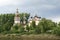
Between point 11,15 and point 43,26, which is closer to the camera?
point 43,26

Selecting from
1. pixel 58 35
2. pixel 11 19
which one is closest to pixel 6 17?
pixel 11 19

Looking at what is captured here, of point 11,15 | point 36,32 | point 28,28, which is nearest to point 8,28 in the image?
point 28,28

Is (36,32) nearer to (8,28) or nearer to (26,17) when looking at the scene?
(8,28)

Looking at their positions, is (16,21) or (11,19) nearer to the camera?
(16,21)

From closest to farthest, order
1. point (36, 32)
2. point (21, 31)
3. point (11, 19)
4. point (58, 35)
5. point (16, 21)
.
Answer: point (58, 35) < point (36, 32) < point (21, 31) < point (16, 21) < point (11, 19)

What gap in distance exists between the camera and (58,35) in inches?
1911

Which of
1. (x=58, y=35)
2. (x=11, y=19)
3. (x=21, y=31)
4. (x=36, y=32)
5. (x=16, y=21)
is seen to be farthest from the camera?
(x=11, y=19)

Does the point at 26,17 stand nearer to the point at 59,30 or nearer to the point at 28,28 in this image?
the point at 28,28

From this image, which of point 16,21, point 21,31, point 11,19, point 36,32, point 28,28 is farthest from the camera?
point 11,19

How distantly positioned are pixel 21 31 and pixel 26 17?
2370 centimetres

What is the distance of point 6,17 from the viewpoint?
78750 mm

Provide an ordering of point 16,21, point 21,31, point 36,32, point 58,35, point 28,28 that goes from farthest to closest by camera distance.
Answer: point 16,21
point 28,28
point 21,31
point 36,32
point 58,35

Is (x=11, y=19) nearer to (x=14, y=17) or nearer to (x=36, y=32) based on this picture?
(x=14, y=17)

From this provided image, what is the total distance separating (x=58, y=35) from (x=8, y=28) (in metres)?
18.4
